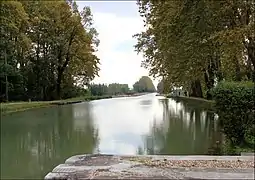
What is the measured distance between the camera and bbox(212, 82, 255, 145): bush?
6922 mm

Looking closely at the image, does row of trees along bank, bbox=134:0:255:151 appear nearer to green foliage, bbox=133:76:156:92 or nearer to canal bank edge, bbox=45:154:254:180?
canal bank edge, bbox=45:154:254:180

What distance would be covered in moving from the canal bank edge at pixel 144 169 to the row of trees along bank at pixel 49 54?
2423cm

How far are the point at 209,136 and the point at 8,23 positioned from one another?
16.0 meters

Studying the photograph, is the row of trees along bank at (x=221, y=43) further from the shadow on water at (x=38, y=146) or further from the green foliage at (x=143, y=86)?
the green foliage at (x=143, y=86)

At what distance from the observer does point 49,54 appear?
3369 centimetres

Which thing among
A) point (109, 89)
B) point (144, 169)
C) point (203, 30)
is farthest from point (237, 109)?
point (109, 89)

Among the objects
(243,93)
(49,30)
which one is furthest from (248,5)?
(49,30)

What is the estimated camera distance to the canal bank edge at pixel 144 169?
4109mm

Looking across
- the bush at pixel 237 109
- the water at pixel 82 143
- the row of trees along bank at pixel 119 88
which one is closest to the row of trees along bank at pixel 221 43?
the bush at pixel 237 109

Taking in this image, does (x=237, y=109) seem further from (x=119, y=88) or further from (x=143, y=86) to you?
(x=143, y=86)

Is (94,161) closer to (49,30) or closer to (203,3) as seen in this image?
(203,3)

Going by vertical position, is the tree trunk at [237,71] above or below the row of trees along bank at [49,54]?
below

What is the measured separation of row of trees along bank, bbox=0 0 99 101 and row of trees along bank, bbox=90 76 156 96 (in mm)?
12036

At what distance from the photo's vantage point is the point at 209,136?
1013cm
